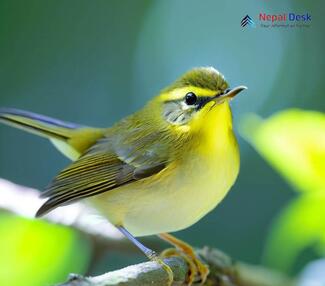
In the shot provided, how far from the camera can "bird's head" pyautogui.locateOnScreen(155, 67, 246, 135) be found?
1596 mm

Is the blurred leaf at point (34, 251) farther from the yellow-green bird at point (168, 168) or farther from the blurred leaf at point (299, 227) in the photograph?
the blurred leaf at point (299, 227)

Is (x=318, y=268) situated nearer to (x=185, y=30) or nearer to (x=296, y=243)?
(x=296, y=243)

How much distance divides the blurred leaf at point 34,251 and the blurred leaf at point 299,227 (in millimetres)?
625

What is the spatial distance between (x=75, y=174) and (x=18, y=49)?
1.67m

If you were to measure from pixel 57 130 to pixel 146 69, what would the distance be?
3.72ft

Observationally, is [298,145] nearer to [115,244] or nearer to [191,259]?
[191,259]

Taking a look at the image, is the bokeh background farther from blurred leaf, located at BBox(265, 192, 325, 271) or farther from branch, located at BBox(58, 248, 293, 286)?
blurred leaf, located at BBox(265, 192, 325, 271)

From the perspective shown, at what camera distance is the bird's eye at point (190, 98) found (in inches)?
65.3

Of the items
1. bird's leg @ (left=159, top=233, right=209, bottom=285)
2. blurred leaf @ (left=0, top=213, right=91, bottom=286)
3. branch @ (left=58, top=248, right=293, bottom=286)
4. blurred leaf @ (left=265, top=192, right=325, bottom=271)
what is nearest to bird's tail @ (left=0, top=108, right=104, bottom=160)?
blurred leaf @ (left=0, top=213, right=91, bottom=286)

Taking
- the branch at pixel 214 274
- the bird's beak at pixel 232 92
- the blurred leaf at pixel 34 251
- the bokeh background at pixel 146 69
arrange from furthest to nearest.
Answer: the bokeh background at pixel 146 69, the blurred leaf at pixel 34 251, the bird's beak at pixel 232 92, the branch at pixel 214 274

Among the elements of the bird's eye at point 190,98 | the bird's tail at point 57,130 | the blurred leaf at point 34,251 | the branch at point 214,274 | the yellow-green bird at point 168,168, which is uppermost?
the bird's tail at point 57,130

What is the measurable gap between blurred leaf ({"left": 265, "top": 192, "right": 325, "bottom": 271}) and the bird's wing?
380 millimetres

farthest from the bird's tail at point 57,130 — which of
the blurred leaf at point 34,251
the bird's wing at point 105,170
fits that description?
the blurred leaf at point 34,251

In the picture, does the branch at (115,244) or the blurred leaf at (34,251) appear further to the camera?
the branch at (115,244)
